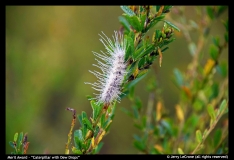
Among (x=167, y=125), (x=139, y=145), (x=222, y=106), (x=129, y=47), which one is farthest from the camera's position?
(x=167, y=125)

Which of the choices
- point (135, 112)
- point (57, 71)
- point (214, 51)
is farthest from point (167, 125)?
point (57, 71)

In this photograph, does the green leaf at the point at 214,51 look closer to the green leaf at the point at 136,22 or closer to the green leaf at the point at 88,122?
the green leaf at the point at 136,22

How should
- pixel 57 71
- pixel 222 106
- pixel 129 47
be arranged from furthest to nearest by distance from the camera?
pixel 57 71, pixel 222 106, pixel 129 47

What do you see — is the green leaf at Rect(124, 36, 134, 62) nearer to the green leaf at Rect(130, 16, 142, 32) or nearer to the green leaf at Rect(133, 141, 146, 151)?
the green leaf at Rect(130, 16, 142, 32)

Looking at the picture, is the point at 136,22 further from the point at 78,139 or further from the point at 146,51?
the point at 78,139

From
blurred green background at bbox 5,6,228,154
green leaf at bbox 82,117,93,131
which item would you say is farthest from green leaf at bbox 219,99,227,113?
blurred green background at bbox 5,6,228,154

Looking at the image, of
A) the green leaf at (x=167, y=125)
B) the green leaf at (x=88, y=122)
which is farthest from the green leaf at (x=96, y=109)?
the green leaf at (x=167, y=125)

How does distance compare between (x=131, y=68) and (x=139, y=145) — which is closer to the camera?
(x=131, y=68)

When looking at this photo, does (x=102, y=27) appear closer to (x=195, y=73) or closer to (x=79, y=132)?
(x=195, y=73)

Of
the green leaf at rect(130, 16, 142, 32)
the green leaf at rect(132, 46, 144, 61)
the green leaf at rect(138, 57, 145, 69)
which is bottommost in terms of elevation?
the green leaf at rect(138, 57, 145, 69)
